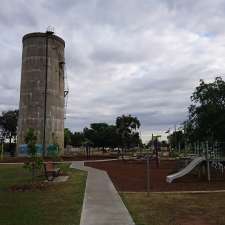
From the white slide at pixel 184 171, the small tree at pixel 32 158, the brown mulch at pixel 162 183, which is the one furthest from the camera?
the small tree at pixel 32 158

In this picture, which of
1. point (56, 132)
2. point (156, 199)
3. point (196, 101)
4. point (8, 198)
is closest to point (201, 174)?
point (196, 101)

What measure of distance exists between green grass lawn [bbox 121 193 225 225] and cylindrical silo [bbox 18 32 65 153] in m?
48.0

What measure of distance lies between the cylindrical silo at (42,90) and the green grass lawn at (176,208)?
48.0 m

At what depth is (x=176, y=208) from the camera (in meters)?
11.5

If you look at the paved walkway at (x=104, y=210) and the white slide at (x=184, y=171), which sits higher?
the white slide at (x=184, y=171)

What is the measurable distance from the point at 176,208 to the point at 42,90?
51.9m

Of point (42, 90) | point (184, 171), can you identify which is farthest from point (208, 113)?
point (42, 90)

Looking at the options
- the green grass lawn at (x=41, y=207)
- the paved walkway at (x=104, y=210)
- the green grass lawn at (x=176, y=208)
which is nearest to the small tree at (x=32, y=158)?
the green grass lawn at (x=41, y=207)

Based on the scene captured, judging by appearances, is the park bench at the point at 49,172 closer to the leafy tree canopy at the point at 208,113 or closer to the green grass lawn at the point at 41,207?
the green grass lawn at the point at 41,207

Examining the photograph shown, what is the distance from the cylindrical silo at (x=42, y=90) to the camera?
61656 millimetres

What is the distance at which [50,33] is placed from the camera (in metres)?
63.8

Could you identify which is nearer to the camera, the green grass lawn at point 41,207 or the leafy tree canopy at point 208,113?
the green grass lawn at point 41,207

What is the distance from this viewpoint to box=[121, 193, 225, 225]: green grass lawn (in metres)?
9.76

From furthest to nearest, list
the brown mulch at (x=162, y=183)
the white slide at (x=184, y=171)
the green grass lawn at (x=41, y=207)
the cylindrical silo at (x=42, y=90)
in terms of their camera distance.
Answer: the cylindrical silo at (x=42, y=90), the white slide at (x=184, y=171), the brown mulch at (x=162, y=183), the green grass lawn at (x=41, y=207)
